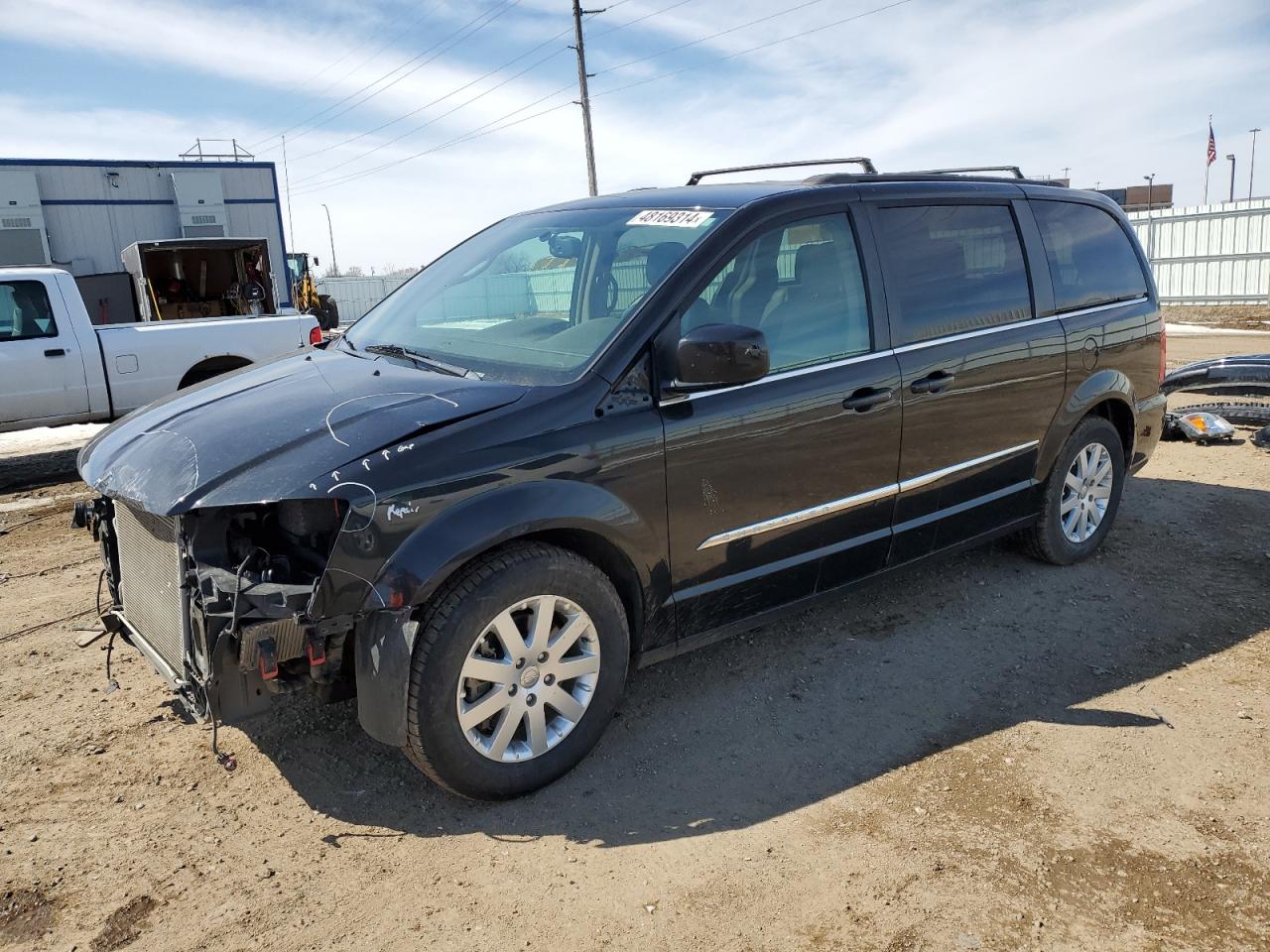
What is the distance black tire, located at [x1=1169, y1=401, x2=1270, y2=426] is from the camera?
8.04 meters

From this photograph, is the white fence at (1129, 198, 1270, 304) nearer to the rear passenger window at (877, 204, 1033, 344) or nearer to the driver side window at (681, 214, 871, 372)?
the rear passenger window at (877, 204, 1033, 344)

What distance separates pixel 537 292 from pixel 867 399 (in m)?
1.41

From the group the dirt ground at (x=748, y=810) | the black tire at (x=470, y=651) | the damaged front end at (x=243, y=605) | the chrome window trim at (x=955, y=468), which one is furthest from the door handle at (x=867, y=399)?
the damaged front end at (x=243, y=605)

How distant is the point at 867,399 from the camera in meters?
3.78

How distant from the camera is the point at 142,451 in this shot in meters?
3.12

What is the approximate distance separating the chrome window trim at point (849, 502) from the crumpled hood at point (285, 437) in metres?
0.96

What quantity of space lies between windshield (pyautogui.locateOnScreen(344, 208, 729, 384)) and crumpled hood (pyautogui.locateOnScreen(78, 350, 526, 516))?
26 centimetres

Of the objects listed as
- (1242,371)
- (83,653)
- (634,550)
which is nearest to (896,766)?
(634,550)

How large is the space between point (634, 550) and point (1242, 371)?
686 centimetres

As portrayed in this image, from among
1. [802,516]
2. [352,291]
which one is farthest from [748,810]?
[352,291]

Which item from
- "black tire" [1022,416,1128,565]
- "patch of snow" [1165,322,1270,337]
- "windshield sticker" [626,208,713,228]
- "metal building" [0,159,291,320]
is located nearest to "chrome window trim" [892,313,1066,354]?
"black tire" [1022,416,1128,565]

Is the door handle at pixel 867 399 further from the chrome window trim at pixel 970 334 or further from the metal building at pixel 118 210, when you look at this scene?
the metal building at pixel 118 210

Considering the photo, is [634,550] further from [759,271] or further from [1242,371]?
[1242,371]

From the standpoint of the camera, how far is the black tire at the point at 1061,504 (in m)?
4.86
